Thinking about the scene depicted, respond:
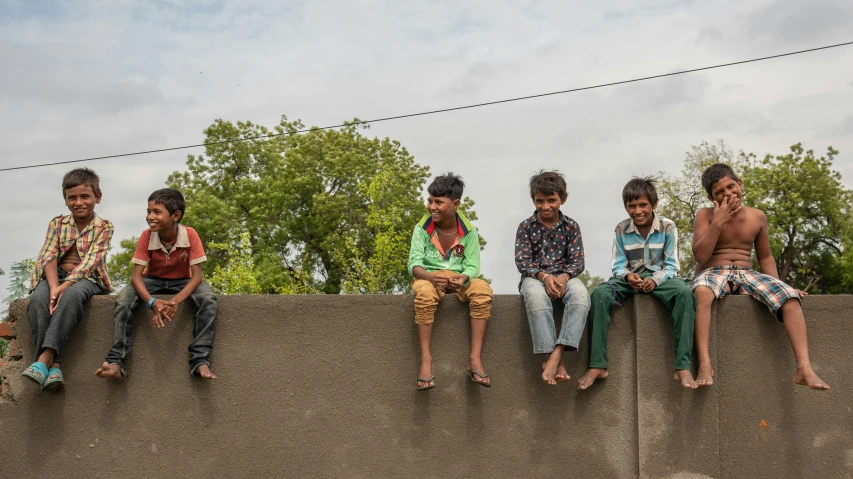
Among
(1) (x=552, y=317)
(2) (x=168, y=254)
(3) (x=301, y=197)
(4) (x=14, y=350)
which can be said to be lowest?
(4) (x=14, y=350)

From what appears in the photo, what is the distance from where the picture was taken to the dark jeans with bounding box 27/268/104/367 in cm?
415

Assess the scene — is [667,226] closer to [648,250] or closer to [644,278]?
[648,250]

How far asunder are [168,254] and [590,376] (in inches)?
101

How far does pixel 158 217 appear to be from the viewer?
4.39m

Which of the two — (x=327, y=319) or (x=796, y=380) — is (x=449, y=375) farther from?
(x=796, y=380)

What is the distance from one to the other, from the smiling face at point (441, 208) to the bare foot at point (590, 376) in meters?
1.23

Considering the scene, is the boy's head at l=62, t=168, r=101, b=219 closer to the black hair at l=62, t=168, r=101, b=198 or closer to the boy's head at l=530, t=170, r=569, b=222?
the black hair at l=62, t=168, r=101, b=198

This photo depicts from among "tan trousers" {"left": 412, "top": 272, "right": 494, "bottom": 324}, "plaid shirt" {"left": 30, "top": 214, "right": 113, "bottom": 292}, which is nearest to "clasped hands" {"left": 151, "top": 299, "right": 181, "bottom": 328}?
"plaid shirt" {"left": 30, "top": 214, "right": 113, "bottom": 292}

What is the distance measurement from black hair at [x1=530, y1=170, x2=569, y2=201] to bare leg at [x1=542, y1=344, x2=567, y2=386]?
3.28 ft

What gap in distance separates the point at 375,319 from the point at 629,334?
146 centimetres

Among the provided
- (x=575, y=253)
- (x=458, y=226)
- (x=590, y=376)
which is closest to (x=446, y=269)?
(x=458, y=226)

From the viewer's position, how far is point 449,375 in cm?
426

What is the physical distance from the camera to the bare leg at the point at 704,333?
13.3 feet

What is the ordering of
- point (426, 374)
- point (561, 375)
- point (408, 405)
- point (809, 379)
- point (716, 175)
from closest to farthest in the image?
point (809, 379), point (561, 375), point (426, 374), point (408, 405), point (716, 175)
